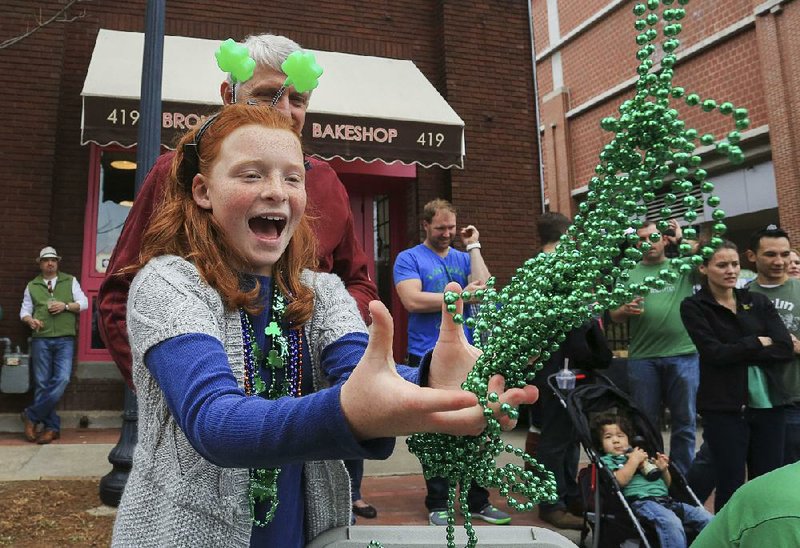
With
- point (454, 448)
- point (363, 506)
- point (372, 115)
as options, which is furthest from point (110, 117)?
point (454, 448)

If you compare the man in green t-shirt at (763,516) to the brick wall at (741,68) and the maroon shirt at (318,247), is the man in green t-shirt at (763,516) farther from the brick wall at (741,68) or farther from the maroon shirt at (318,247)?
the brick wall at (741,68)

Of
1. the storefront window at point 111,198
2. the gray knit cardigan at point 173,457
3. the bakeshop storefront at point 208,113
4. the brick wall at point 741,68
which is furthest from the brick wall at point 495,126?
the gray knit cardigan at point 173,457

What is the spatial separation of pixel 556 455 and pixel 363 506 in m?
1.26

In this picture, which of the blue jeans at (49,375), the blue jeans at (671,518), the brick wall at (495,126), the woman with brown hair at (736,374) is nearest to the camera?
the blue jeans at (671,518)

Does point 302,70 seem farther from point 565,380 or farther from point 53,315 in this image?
point 53,315

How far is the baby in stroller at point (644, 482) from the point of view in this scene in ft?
10.2

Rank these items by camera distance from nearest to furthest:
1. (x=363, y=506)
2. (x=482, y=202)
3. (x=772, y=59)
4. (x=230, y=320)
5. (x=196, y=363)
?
(x=196, y=363), (x=230, y=320), (x=363, y=506), (x=482, y=202), (x=772, y=59)

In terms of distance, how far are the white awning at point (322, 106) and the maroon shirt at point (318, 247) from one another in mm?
4193

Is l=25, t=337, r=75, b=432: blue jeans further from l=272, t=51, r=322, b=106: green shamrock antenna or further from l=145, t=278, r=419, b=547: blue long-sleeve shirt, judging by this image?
l=145, t=278, r=419, b=547: blue long-sleeve shirt

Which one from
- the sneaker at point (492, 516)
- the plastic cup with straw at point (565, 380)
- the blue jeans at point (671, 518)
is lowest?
the sneaker at point (492, 516)

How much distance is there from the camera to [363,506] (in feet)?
13.5

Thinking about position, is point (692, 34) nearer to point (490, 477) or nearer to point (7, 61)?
point (7, 61)

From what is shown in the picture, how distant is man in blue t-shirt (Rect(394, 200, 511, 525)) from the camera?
4.02 meters

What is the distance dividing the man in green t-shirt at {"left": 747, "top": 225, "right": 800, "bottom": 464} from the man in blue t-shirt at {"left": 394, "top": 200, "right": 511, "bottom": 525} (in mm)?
1773
